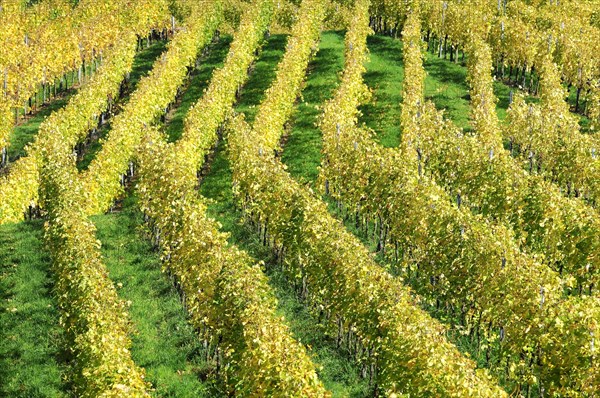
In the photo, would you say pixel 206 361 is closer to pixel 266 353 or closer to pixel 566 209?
pixel 266 353

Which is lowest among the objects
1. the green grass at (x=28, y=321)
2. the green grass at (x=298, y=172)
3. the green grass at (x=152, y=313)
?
the green grass at (x=28, y=321)

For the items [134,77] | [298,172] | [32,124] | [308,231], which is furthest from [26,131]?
[308,231]

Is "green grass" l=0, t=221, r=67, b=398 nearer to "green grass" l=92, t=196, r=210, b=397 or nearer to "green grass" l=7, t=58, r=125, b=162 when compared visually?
"green grass" l=92, t=196, r=210, b=397

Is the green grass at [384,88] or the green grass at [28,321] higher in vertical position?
the green grass at [384,88]

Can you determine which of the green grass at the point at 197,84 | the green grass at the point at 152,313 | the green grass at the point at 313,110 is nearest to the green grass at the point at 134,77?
the green grass at the point at 197,84

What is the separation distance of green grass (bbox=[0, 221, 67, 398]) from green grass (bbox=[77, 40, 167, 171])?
14.5 meters

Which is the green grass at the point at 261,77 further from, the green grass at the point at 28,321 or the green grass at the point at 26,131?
the green grass at the point at 28,321

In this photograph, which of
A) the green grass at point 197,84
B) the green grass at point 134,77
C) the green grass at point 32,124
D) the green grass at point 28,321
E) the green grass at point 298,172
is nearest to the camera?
the green grass at point 28,321

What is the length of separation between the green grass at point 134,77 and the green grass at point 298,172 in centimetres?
846

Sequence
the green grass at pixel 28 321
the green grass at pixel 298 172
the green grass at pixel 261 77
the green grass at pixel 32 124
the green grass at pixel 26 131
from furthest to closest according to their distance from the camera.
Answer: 1. the green grass at pixel 261 77
2. the green grass at pixel 32 124
3. the green grass at pixel 26 131
4. the green grass at pixel 298 172
5. the green grass at pixel 28 321

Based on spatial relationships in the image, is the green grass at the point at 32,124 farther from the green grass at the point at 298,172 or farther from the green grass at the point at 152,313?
the green grass at the point at 152,313

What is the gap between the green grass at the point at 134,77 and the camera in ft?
156

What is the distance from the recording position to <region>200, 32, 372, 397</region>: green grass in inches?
938

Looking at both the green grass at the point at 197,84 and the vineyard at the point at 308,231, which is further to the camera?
the green grass at the point at 197,84
